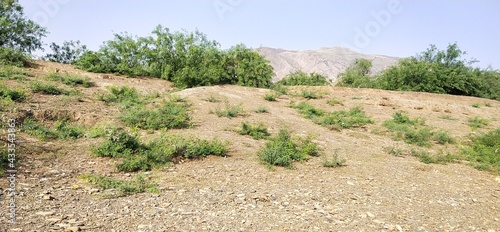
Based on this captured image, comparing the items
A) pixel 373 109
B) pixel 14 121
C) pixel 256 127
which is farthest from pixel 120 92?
pixel 373 109

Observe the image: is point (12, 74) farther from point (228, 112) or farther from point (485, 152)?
point (485, 152)

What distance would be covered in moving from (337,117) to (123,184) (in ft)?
27.5

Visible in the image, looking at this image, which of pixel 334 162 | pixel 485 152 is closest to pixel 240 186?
pixel 334 162

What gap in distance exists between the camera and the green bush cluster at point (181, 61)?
15.0 metres

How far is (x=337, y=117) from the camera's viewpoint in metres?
11.3

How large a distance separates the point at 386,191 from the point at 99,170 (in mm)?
4594

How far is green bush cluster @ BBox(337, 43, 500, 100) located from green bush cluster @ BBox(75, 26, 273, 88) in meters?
8.49

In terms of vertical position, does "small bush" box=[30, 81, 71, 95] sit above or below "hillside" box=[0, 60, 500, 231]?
above

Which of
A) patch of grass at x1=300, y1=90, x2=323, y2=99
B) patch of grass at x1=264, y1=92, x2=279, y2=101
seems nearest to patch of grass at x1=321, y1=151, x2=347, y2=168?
patch of grass at x1=264, y1=92, x2=279, y2=101

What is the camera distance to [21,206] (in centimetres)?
361

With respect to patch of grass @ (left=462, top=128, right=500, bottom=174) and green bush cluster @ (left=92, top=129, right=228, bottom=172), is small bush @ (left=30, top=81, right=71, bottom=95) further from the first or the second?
patch of grass @ (left=462, top=128, right=500, bottom=174)

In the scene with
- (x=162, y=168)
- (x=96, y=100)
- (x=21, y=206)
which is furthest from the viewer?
(x=96, y=100)

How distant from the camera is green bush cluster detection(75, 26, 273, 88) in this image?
15.0m

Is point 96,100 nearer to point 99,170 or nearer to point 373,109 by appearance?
point 99,170
